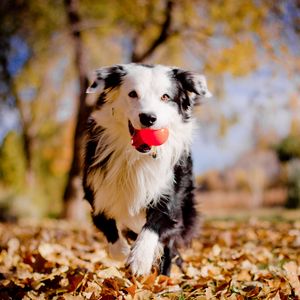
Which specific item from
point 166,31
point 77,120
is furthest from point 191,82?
point 77,120

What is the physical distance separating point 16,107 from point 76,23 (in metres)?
9.65

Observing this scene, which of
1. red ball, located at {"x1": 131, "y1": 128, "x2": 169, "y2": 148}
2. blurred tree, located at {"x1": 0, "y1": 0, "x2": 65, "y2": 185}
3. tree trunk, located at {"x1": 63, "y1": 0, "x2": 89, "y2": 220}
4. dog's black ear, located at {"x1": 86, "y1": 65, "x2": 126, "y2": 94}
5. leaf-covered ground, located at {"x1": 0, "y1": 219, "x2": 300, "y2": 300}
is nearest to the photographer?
leaf-covered ground, located at {"x1": 0, "y1": 219, "x2": 300, "y2": 300}

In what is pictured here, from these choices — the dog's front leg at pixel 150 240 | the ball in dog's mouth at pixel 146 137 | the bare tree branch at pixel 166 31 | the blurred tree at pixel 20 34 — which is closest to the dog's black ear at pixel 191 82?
the ball in dog's mouth at pixel 146 137

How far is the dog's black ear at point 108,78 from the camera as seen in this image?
387 centimetres

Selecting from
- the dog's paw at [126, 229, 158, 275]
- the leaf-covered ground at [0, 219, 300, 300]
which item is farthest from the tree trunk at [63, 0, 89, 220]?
the dog's paw at [126, 229, 158, 275]

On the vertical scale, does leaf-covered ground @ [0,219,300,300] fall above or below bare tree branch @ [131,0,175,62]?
below

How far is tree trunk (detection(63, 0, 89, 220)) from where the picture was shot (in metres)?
12.6

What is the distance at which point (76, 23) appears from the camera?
1295cm

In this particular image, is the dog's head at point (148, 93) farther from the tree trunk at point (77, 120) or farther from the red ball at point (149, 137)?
the tree trunk at point (77, 120)

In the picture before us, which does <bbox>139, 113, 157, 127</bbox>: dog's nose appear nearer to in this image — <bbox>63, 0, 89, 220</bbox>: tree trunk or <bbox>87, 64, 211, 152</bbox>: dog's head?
<bbox>87, 64, 211, 152</bbox>: dog's head

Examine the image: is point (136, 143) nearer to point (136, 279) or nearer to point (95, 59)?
point (136, 279)

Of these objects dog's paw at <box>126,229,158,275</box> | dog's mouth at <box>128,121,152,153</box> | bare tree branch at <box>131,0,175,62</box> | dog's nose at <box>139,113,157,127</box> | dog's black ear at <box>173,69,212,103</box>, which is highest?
bare tree branch at <box>131,0,175,62</box>

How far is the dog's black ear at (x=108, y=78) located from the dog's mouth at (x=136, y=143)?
0.38 metres

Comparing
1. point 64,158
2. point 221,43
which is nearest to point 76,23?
point 221,43
